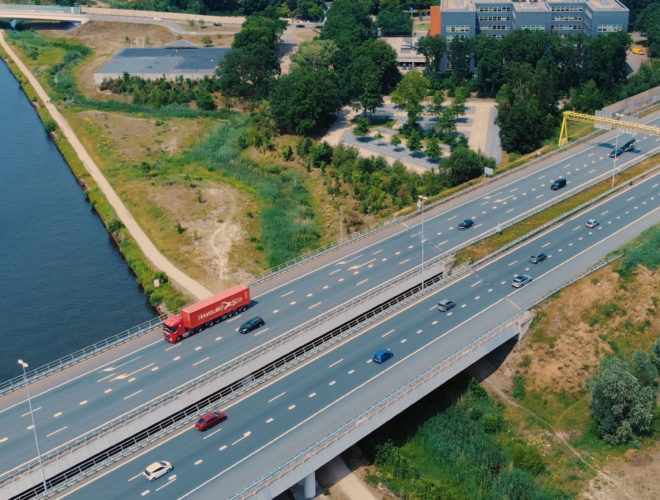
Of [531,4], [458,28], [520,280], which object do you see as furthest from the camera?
[531,4]

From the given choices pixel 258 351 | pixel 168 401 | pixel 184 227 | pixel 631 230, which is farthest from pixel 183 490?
pixel 631 230

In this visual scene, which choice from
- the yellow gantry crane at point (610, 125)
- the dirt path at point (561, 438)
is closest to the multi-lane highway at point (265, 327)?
the yellow gantry crane at point (610, 125)

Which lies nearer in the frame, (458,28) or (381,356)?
(381,356)

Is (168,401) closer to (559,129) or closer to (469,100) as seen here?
(559,129)

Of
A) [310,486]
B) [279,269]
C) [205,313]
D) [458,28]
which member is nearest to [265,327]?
[205,313]

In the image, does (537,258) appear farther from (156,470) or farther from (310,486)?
(156,470)

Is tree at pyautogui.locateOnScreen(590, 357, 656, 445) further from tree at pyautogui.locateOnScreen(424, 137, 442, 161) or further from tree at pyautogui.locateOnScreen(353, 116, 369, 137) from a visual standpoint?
tree at pyautogui.locateOnScreen(353, 116, 369, 137)
